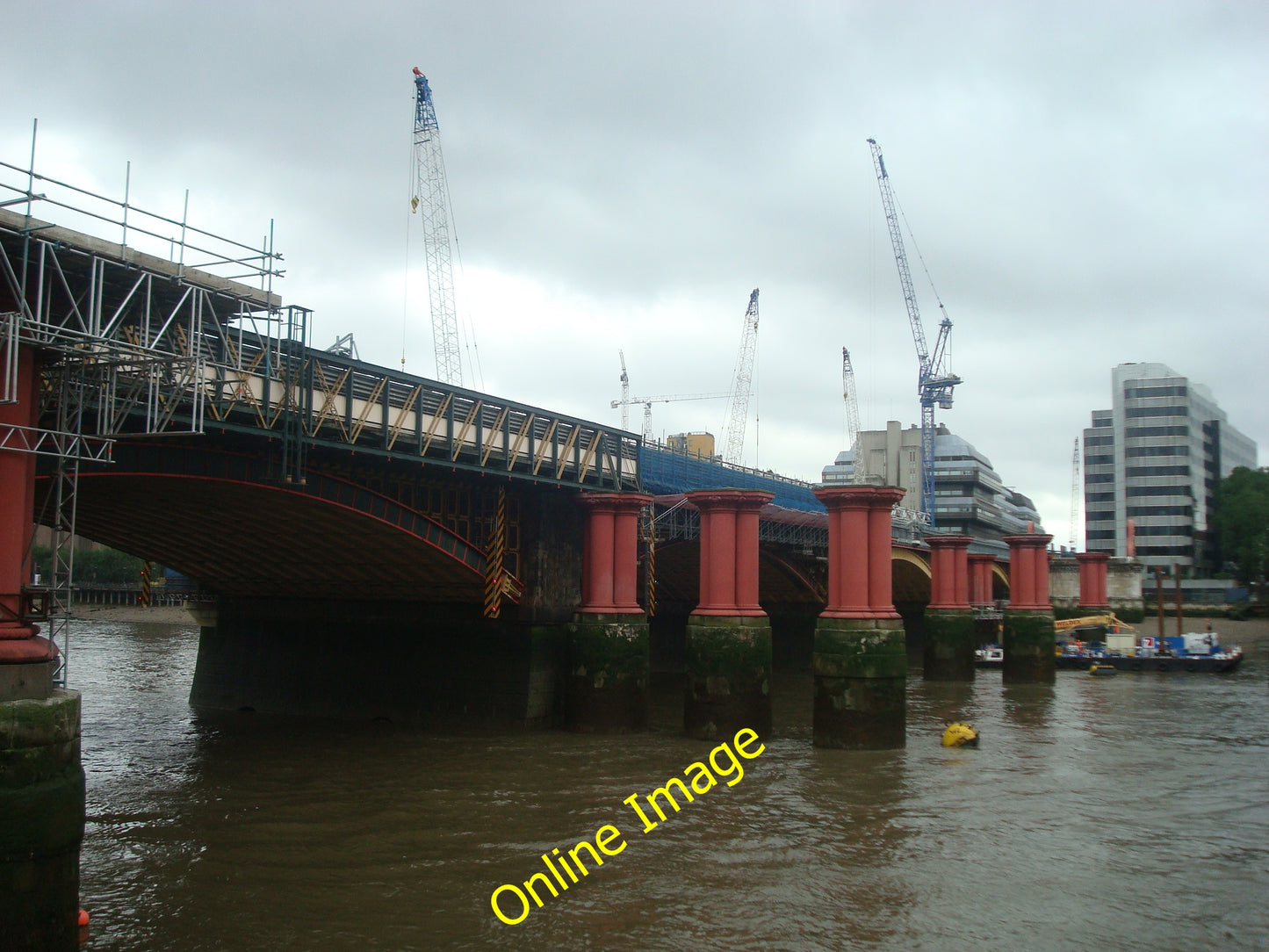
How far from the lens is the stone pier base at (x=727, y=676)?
2991 cm

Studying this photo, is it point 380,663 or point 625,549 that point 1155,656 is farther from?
point 380,663

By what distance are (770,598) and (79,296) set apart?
4988cm

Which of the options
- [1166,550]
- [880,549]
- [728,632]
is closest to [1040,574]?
[880,549]

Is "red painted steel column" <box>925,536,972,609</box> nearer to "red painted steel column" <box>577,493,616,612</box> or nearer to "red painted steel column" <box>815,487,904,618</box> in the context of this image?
"red painted steel column" <box>815,487,904,618</box>

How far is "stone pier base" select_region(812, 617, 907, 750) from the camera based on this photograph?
2830cm

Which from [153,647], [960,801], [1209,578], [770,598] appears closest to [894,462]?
Result: [1209,578]

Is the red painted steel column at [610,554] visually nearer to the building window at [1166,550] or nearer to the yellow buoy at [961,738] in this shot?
the yellow buoy at [961,738]

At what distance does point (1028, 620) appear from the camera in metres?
53.6

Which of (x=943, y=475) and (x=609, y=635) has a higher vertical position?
(x=943, y=475)

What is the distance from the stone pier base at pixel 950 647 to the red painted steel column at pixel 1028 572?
2.75 metres

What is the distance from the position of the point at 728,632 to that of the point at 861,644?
378 centimetres

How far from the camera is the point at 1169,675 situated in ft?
182

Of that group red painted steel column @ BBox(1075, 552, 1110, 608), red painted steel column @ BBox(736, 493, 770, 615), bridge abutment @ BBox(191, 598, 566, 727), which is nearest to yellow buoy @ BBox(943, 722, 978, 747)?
red painted steel column @ BBox(736, 493, 770, 615)

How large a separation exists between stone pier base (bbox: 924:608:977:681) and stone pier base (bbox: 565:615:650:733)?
2646 cm
